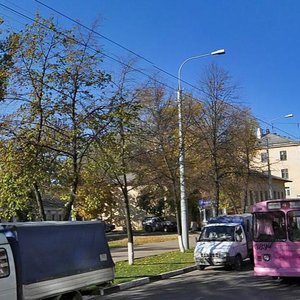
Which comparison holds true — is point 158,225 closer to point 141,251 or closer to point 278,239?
point 141,251

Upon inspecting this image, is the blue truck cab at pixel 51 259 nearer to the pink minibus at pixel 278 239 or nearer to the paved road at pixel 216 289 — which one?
the paved road at pixel 216 289

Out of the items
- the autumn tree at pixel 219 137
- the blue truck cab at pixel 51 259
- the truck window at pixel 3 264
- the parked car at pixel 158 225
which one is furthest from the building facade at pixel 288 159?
the truck window at pixel 3 264

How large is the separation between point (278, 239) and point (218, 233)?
21.2 feet

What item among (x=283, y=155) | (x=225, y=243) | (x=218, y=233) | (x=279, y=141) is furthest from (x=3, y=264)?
(x=279, y=141)

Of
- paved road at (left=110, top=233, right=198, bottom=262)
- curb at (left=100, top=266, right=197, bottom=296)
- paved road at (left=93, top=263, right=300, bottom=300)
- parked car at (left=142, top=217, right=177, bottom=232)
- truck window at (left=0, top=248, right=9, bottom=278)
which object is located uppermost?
parked car at (left=142, top=217, right=177, bottom=232)

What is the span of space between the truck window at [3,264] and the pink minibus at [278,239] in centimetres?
874

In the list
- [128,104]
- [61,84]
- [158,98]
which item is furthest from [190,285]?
[158,98]

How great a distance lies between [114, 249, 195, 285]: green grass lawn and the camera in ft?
56.0

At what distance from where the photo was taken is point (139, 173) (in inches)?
908

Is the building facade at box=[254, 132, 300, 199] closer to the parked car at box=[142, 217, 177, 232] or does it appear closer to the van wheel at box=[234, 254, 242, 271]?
the parked car at box=[142, 217, 177, 232]

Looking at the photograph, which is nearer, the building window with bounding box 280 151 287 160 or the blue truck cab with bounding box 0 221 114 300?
the blue truck cab with bounding box 0 221 114 300

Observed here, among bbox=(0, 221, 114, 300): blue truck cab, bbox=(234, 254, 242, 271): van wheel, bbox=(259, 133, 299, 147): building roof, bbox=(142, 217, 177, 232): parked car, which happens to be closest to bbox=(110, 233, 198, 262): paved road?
bbox=(234, 254, 242, 271): van wheel

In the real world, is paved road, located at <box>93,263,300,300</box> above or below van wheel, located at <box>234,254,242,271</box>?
below

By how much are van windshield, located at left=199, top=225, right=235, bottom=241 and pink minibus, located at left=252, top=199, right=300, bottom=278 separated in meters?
5.51
